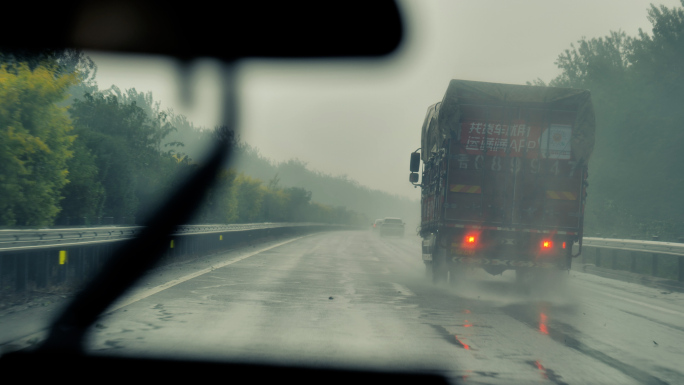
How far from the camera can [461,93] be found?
14.2 metres

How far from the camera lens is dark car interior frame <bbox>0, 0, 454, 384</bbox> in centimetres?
639

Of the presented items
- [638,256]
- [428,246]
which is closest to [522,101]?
[428,246]

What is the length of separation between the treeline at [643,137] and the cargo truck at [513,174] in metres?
29.4

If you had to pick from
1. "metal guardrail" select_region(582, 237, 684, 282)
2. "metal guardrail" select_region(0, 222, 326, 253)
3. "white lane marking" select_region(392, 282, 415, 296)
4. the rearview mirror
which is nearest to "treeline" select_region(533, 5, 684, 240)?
"metal guardrail" select_region(582, 237, 684, 282)

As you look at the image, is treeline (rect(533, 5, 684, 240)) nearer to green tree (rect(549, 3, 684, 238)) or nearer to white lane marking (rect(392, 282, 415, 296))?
green tree (rect(549, 3, 684, 238))

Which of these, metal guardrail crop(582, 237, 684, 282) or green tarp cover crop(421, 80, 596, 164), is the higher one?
green tarp cover crop(421, 80, 596, 164)

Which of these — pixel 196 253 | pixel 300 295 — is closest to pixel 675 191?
pixel 196 253

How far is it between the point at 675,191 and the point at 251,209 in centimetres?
3461

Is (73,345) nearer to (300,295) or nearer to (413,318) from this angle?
(413,318)

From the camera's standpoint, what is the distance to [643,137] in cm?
4609

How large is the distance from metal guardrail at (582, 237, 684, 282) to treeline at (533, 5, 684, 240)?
19824 millimetres

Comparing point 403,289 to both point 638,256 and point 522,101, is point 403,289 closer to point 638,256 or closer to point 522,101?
point 522,101

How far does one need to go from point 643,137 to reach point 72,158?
3523cm

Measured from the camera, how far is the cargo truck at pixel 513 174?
14.1 m
